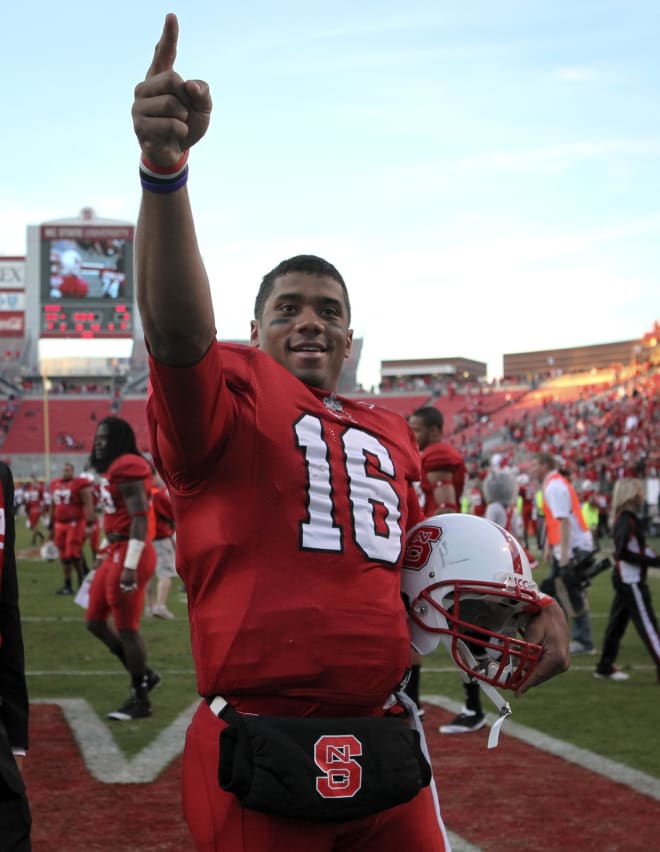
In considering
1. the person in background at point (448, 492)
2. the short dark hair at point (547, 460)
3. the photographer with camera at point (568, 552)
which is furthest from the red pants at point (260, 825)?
the short dark hair at point (547, 460)

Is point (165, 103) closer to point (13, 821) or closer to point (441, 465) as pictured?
point (13, 821)

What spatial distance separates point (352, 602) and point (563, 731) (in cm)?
466

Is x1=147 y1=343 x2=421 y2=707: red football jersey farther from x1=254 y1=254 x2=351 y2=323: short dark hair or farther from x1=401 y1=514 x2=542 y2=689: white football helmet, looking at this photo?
x1=254 y1=254 x2=351 y2=323: short dark hair

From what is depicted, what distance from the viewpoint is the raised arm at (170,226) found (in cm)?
175

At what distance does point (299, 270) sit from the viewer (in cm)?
251

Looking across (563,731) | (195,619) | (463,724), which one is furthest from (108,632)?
(195,619)

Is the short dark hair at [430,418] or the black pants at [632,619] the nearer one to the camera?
the short dark hair at [430,418]

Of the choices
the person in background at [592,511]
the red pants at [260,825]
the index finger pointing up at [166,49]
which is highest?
the index finger pointing up at [166,49]

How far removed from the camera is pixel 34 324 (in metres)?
59.5

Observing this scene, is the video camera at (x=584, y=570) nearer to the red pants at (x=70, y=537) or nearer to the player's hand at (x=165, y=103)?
the red pants at (x=70, y=537)

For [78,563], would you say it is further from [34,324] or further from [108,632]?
[34,324]

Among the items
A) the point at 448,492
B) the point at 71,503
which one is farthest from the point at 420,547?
the point at 71,503

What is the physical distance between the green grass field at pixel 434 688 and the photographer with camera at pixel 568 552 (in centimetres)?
34

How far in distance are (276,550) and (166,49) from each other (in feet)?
3.23
